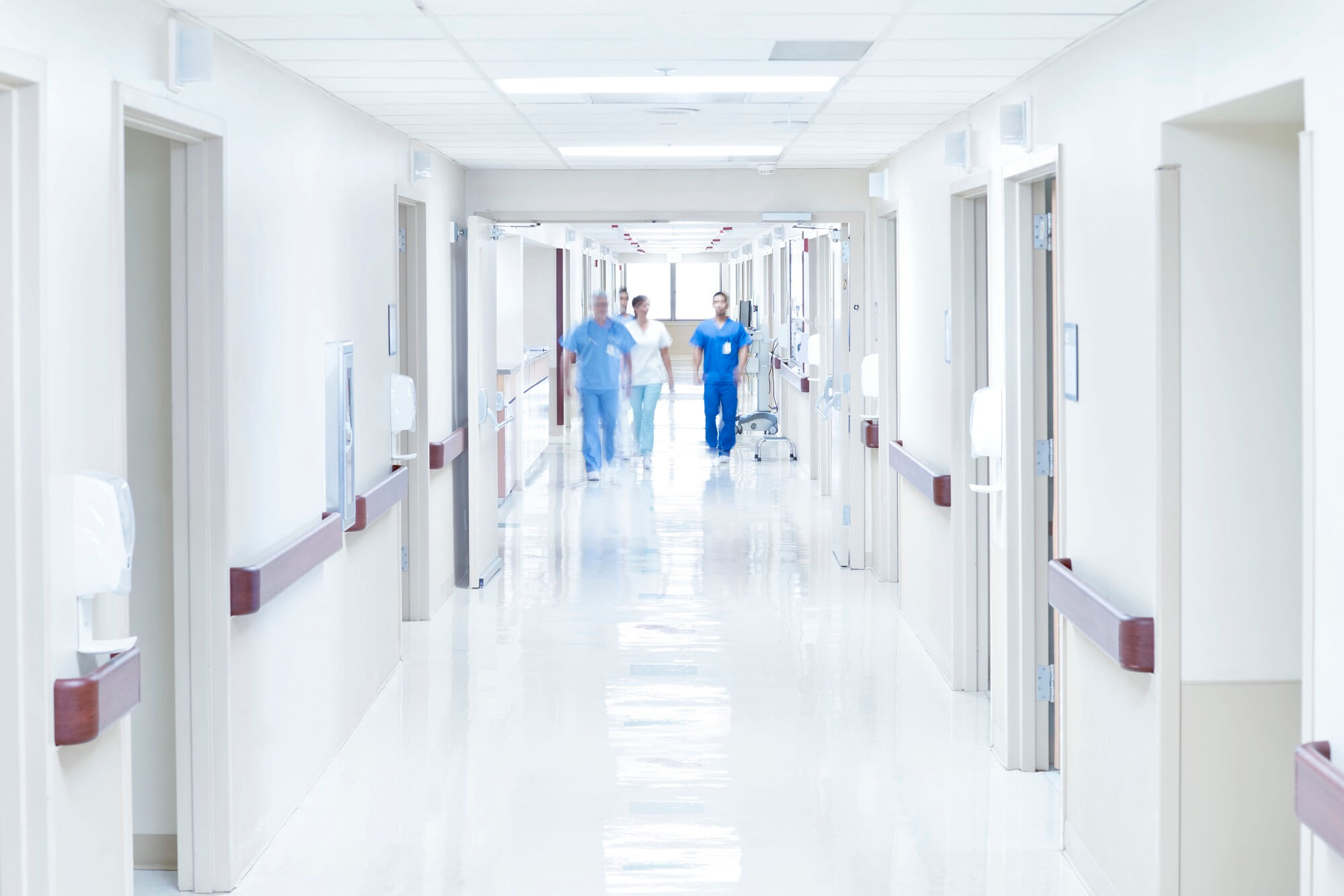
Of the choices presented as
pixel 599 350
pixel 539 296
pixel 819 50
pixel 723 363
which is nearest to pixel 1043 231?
pixel 819 50

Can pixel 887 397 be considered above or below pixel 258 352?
below

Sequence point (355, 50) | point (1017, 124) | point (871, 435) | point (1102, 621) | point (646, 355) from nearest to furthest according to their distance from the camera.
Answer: point (1102, 621), point (355, 50), point (1017, 124), point (871, 435), point (646, 355)

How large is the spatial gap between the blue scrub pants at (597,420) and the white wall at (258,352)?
4.81 meters

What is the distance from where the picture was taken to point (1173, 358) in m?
3.07

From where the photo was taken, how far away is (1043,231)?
14.6 ft

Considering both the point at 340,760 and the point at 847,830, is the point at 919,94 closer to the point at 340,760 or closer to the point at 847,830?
the point at 847,830

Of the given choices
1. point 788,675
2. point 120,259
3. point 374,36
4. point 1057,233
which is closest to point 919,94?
point 1057,233

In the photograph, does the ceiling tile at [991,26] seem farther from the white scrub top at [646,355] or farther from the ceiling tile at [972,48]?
the white scrub top at [646,355]

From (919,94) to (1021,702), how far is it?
2095 mm

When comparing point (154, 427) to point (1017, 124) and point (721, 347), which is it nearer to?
point (1017, 124)

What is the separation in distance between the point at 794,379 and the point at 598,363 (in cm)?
268

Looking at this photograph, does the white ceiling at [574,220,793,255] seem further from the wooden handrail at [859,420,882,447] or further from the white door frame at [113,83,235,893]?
the white door frame at [113,83,235,893]

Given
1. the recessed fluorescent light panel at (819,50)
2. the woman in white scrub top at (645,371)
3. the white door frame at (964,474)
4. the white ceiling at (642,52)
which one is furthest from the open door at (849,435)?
the woman in white scrub top at (645,371)

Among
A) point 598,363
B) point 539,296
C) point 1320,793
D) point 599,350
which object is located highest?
point 539,296
